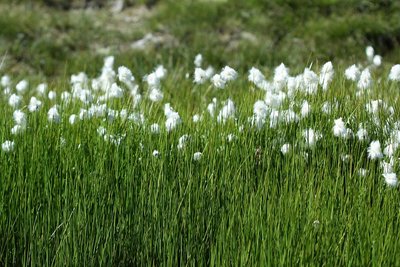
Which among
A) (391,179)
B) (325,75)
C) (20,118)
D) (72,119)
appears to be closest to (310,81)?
(325,75)

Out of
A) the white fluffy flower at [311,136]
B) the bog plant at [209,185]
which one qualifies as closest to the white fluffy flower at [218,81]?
the bog plant at [209,185]

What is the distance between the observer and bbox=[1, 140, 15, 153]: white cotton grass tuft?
4438 mm

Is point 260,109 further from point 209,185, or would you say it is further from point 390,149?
point 390,149

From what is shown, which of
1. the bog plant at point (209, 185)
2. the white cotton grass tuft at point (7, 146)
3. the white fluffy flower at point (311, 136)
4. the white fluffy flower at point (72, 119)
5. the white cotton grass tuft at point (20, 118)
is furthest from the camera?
the white fluffy flower at point (72, 119)

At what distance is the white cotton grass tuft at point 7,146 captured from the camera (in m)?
4.44

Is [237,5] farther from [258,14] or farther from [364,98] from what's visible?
[364,98]

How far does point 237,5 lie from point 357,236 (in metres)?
7.23

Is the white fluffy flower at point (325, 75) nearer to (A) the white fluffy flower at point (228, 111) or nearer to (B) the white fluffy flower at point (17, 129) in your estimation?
(A) the white fluffy flower at point (228, 111)

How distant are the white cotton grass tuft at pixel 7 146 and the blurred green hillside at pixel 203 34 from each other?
419cm

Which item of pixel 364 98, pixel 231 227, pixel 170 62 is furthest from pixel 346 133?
pixel 170 62

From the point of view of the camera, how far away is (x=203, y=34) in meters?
9.81

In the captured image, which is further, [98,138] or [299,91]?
[299,91]

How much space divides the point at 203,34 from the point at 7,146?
18.4 feet

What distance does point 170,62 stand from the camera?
28.1ft
